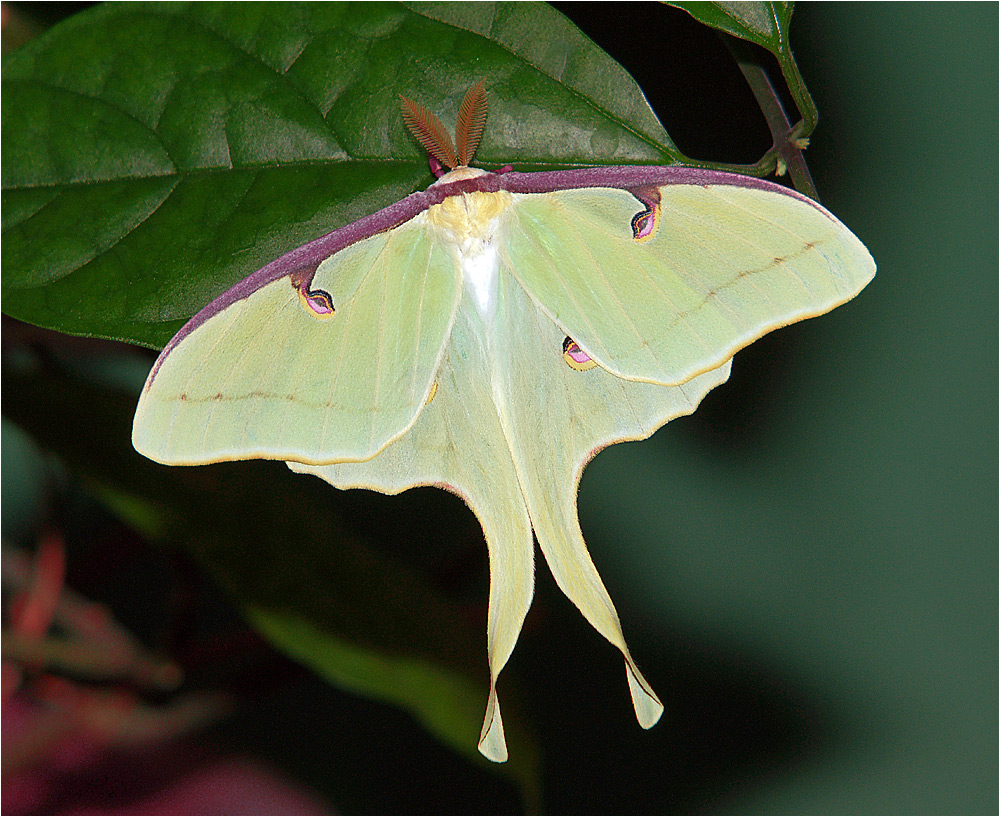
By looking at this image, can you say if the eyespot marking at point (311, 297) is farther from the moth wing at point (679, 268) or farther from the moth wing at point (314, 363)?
the moth wing at point (679, 268)

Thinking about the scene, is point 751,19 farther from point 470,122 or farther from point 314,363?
point 314,363

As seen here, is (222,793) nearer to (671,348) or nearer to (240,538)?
(240,538)

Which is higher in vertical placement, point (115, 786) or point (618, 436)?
point (618, 436)

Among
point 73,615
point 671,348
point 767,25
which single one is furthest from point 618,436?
point 73,615

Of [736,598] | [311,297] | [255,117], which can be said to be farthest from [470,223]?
[736,598]

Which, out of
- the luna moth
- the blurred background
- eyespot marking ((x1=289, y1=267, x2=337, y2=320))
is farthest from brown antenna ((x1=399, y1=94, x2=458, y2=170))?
the blurred background

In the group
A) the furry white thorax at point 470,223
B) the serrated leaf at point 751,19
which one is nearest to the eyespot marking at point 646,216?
the furry white thorax at point 470,223
